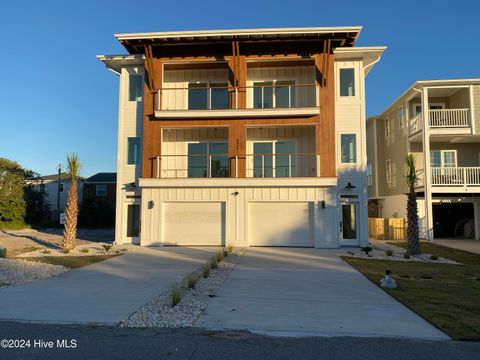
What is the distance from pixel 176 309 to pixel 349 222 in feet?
45.4

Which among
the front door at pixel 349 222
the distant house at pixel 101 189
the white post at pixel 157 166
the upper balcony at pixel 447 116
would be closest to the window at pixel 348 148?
the front door at pixel 349 222

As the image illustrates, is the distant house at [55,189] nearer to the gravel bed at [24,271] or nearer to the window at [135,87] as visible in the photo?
the window at [135,87]

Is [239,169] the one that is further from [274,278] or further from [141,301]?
[141,301]

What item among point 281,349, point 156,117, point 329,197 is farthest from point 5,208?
point 281,349

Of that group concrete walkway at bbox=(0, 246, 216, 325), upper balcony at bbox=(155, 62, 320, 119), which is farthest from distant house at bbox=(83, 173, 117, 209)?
concrete walkway at bbox=(0, 246, 216, 325)

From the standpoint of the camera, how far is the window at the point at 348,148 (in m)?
19.8

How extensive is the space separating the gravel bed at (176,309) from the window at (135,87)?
13623mm

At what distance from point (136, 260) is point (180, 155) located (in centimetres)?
748

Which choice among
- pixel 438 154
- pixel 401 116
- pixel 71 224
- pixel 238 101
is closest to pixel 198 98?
pixel 238 101

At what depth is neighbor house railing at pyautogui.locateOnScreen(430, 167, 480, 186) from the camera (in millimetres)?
23812

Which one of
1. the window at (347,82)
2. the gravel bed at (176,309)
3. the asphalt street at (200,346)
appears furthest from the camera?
the window at (347,82)

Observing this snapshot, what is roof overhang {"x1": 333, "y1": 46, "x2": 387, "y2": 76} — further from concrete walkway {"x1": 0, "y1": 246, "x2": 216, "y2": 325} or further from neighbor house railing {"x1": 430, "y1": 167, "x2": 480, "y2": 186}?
concrete walkway {"x1": 0, "y1": 246, "x2": 216, "y2": 325}

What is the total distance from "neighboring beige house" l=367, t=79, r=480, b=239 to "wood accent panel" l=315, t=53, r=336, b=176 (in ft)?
A: 25.3

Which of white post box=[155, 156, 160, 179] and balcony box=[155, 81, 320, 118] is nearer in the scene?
balcony box=[155, 81, 320, 118]
